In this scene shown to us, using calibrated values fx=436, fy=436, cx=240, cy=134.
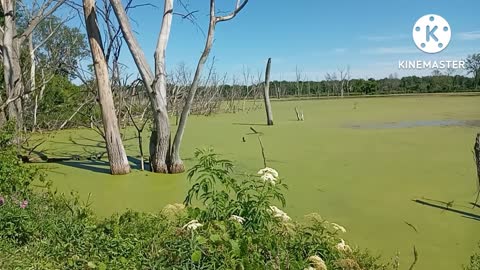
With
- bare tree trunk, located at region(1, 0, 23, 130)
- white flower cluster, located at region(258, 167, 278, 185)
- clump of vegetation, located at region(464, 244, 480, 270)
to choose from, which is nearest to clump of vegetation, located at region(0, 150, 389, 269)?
white flower cluster, located at region(258, 167, 278, 185)

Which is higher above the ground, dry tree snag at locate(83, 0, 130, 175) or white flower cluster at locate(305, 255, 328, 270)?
dry tree snag at locate(83, 0, 130, 175)

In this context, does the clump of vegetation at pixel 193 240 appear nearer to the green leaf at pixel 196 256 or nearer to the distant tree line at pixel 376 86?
the green leaf at pixel 196 256

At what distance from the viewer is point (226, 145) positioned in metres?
6.25

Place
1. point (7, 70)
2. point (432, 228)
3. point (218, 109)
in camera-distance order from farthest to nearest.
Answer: point (218, 109)
point (7, 70)
point (432, 228)

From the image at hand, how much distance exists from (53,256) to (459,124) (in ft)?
25.6

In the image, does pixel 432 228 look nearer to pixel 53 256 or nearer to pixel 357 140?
pixel 53 256

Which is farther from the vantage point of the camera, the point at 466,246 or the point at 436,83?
the point at 436,83

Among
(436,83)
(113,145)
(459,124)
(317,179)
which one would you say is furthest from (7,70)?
(436,83)

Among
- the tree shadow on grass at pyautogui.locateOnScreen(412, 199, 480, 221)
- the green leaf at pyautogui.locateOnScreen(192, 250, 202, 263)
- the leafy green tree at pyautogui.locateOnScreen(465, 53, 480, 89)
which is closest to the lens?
the green leaf at pyautogui.locateOnScreen(192, 250, 202, 263)

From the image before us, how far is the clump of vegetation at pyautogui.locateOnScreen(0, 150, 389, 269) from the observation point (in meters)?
1.66

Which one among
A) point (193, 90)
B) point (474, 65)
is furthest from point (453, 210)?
point (474, 65)

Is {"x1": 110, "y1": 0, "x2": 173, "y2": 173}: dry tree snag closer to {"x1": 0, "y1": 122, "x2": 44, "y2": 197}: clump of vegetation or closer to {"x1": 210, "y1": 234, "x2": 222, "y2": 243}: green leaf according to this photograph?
{"x1": 0, "y1": 122, "x2": 44, "y2": 197}: clump of vegetation

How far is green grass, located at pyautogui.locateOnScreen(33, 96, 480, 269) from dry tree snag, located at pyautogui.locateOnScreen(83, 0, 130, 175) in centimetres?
18

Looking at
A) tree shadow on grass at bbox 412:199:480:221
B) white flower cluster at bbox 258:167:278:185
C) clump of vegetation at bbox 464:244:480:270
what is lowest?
tree shadow on grass at bbox 412:199:480:221
